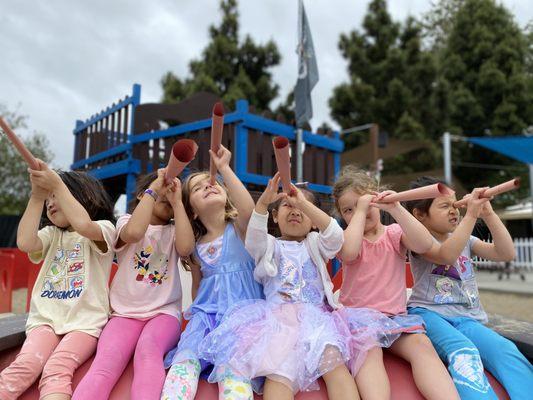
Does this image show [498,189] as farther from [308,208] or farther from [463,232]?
[308,208]

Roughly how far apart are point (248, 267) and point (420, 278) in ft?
2.60

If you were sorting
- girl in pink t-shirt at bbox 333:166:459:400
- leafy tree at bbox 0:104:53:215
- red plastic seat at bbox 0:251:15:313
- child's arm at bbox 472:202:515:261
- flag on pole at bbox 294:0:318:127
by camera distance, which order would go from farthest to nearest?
leafy tree at bbox 0:104:53:215
flag on pole at bbox 294:0:318:127
red plastic seat at bbox 0:251:15:313
child's arm at bbox 472:202:515:261
girl in pink t-shirt at bbox 333:166:459:400

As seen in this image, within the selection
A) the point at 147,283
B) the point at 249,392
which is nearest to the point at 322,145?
the point at 147,283

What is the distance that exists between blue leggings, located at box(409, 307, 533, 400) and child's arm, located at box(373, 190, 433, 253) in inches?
12.7

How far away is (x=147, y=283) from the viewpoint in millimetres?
1975

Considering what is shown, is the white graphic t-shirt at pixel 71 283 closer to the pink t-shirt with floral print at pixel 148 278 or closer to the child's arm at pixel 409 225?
the pink t-shirt with floral print at pixel 148 278

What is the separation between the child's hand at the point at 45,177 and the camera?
174 cm

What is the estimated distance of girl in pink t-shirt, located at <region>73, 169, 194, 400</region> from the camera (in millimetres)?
1577

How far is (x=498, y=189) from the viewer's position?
1577 millimetres

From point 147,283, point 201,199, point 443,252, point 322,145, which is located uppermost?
point 322,145

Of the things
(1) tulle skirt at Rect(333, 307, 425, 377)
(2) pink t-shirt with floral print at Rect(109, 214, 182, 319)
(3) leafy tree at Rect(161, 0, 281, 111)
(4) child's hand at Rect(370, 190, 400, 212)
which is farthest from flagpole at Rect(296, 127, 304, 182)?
(3) leafy tree at Rect(161, 0, 281, 111)

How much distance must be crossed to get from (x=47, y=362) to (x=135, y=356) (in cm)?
31

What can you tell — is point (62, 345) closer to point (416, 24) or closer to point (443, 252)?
point (443, 252)

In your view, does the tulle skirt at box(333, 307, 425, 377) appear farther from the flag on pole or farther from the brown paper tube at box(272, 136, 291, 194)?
the flag on pole
